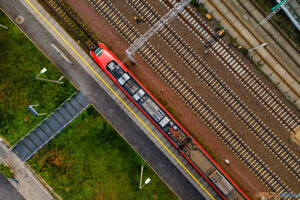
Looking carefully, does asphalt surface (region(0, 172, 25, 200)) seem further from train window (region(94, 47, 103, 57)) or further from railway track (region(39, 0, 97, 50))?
railway track (region(39, 0, 97, 50))

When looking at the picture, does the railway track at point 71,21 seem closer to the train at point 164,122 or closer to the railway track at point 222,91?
the train at point 164,122

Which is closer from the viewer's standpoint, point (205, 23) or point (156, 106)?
point (156, 106)

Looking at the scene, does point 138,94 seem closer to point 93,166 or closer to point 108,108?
point 108,108

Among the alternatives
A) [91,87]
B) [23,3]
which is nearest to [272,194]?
[91,87]

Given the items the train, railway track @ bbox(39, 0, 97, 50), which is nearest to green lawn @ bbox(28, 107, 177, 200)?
the train

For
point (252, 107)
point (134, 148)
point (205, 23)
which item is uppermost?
point (205, 23)

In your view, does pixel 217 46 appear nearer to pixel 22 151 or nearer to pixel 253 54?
pixel 253 54
